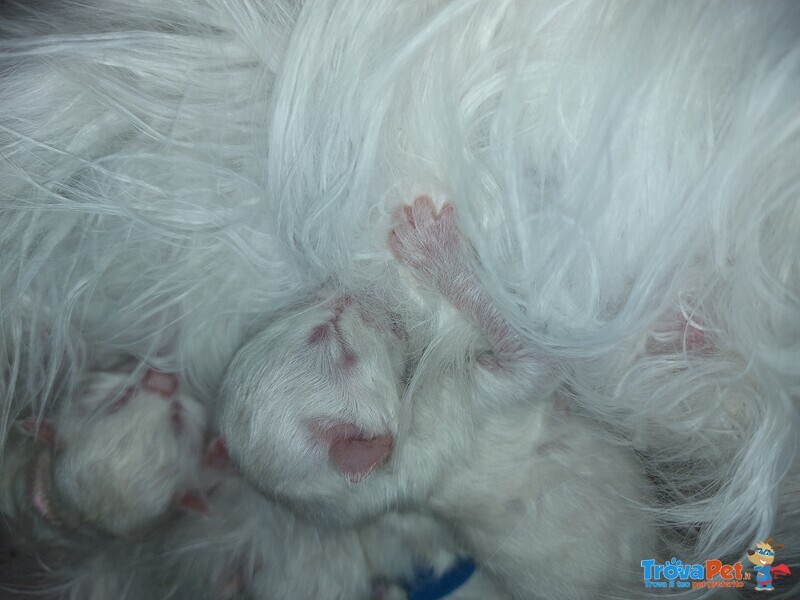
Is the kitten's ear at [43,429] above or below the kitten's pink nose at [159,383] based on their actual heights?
below

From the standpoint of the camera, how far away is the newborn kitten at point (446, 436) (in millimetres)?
887

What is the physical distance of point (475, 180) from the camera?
Answer: 0.82 meters

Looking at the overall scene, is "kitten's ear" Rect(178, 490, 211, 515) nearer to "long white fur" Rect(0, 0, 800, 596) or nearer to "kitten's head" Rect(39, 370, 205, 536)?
"kitten's head" Rect(39, 370, 205, 536)

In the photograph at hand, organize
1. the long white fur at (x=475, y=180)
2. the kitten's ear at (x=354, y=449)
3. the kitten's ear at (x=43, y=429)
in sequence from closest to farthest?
the long white fur at (x=475, y=180) < the kitten's ear at (x=354, y=449) < the kitten's ear at (x=43, y=429)

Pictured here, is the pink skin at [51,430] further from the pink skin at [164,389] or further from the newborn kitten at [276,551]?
the newborn kitten at [276,551]

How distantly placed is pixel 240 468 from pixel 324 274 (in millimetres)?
292

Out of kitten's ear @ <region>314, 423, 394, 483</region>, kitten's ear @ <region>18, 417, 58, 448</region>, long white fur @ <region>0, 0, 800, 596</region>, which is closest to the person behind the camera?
long white fur @ <region>0, 0, 800, 596</region>

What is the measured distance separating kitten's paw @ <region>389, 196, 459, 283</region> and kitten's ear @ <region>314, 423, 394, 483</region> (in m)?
0.23

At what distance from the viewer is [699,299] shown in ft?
2.63

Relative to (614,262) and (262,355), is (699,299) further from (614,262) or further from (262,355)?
(262,355)

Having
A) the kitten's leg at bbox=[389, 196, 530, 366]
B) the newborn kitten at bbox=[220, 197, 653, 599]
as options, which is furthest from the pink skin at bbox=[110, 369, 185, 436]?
the kitten's leg at bbox=[389, 196, 530, 366]

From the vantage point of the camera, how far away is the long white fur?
0.73 metres

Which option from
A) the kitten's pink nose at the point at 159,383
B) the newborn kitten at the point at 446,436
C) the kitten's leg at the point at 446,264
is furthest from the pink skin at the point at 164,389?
the kitten's leg at the point at 446,264

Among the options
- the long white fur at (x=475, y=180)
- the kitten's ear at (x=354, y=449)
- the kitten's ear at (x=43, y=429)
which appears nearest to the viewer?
the long white fur at (x=475, y=180)
